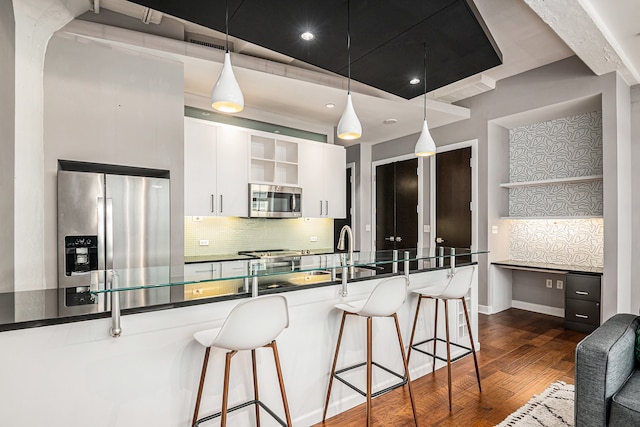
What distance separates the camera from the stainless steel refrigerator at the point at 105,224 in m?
2.67

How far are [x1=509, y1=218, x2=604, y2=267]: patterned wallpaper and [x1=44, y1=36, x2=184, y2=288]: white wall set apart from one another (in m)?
4.76

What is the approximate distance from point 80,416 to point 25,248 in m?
1.46

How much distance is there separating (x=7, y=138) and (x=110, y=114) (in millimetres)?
827

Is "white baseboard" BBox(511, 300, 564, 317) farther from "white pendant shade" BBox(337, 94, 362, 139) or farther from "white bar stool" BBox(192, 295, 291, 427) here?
"white bar stool" BBox(192, 295, 291, 427)

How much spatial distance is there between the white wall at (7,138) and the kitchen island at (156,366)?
3.38ft

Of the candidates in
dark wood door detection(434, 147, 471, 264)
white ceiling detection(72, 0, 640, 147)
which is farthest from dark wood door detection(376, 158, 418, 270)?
white ceiling detection(72, 0, 640, 147)

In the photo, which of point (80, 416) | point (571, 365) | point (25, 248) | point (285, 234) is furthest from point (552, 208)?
point (25, 248)

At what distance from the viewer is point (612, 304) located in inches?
149

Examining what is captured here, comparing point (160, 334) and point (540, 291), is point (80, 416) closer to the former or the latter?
point (160, 334)

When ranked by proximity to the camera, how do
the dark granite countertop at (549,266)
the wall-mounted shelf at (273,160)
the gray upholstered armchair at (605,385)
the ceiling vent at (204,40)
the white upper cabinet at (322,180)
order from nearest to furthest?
the gray upholstered armchair at (605,385), the ceiling vent at (204,40), the dark granite countertop at (549,266), the wall-mounted shelf at (273,160), the white upper cabinet at (322,180)

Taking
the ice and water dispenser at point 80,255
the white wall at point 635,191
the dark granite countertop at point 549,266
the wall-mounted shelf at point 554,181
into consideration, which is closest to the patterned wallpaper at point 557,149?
the wall-mounted shelf at point 554,181

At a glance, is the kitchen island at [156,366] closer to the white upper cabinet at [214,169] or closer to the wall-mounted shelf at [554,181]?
the white upper cabinet at [214,169]

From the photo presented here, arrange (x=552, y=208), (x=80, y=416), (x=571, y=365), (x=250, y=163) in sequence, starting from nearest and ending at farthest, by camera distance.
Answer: (x=80, y=416) < (x=571, y=365) < (x=250, y=163) < (x=552, y=208)

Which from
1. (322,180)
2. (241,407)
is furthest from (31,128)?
(322,180)
